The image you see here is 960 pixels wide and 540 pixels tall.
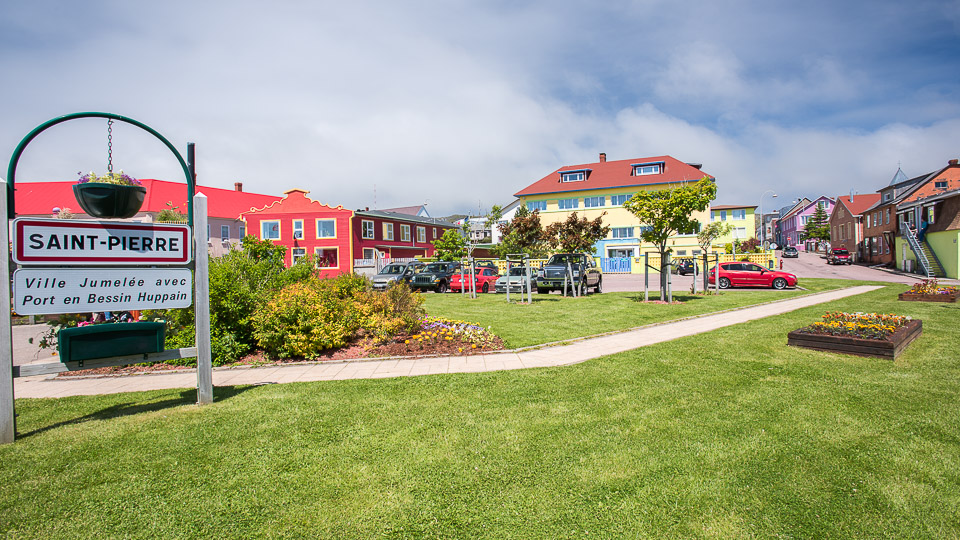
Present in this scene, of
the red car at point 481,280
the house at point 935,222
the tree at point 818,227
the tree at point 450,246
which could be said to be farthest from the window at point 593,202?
the tree at point 818,227

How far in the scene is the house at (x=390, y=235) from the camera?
4216cm

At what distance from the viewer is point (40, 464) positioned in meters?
3.77

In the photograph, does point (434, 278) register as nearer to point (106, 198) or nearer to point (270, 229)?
point (106, 198)

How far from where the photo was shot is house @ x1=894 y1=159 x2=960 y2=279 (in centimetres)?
3066

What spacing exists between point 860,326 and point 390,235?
4156 centimetres

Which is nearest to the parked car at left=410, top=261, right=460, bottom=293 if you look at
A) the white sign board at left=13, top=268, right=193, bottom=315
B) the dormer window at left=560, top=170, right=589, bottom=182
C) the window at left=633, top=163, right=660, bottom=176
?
the white sign board at left=13, top=268, right=193, bottom=315

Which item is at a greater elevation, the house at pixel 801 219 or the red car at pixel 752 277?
the house at pixel 801 219

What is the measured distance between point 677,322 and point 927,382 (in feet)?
19.7

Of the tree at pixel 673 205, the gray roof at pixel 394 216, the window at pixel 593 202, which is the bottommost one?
the tree at pixel 673 205

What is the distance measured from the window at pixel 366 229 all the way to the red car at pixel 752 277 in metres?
→ 29.2

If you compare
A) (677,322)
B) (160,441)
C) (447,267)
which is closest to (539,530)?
(160,441)

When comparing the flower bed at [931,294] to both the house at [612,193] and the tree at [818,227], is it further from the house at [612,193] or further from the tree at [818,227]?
the tree at [818,227]

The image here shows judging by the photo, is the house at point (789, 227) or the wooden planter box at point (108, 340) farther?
the house at point (789, 227)

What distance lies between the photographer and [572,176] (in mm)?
53844
